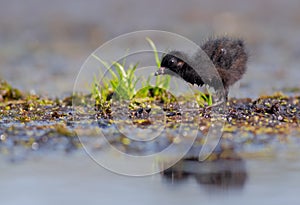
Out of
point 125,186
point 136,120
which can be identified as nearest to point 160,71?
point 136,120

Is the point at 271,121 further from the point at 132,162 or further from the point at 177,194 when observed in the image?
the point at 177,194

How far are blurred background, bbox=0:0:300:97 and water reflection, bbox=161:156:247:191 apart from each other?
20.9 feet

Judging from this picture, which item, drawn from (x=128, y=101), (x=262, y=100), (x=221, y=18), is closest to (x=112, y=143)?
(x=128, y=101)

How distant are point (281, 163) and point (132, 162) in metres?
1.31

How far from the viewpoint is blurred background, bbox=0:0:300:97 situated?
1332 cm

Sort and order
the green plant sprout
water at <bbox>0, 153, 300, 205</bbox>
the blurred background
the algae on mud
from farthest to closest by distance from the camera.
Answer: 1. the blurred background
2. the green plant sprout
3. the algae on mud
4. water at <bbox>0, 153, 300, 205</bbox>

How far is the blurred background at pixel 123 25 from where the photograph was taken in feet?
43.7

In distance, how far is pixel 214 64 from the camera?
352 inches

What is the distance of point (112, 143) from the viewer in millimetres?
7258

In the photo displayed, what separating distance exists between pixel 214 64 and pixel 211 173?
3.01 meters

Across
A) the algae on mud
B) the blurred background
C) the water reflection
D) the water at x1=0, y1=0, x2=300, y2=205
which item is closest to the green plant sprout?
the algae on mud

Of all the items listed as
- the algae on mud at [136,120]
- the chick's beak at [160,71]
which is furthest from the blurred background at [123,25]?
the chick's beak at [160,71]

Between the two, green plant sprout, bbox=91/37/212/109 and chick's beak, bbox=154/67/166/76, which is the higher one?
chick's beak, bbox=154/67/166/76

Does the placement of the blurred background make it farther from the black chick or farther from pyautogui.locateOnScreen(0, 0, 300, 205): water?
the black chick
